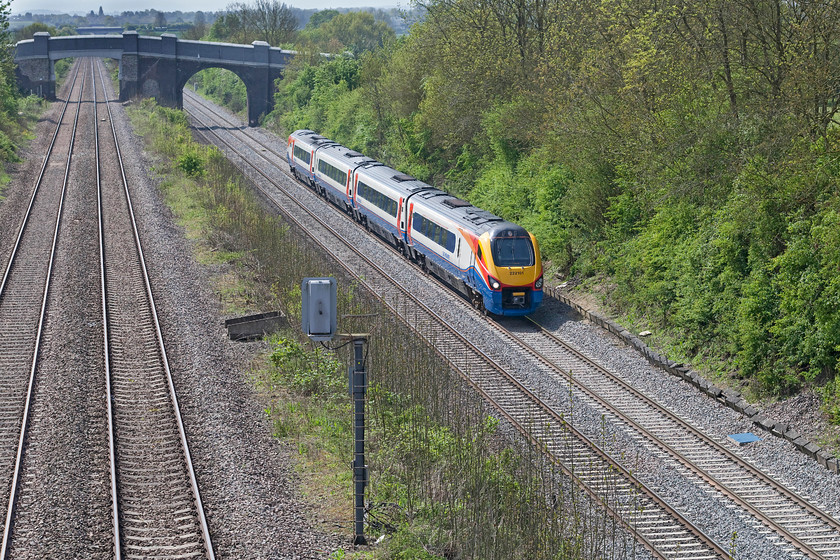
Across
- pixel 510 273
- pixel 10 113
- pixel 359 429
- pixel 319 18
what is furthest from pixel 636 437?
pixel 319 18

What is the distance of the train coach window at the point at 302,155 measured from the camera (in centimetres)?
4262

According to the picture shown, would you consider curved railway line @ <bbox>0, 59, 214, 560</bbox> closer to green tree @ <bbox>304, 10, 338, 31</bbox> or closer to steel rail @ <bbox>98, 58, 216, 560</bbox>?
steel rail @ <bbox>98, 58, 216, 560</bbox>

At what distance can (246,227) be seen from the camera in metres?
30.7

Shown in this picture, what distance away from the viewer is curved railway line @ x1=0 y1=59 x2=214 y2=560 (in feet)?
38.3

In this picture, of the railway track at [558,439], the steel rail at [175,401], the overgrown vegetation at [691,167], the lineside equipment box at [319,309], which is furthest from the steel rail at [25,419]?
the overgrown vegetation at [691,167]

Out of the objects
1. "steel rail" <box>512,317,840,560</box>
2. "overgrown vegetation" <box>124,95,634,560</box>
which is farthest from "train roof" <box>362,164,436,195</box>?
"steel rail" <box>512,317,840,560</box>

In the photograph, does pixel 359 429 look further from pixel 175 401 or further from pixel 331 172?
pixel 331 172

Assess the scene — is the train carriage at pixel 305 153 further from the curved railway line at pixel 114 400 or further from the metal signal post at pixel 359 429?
the metal signal post at pixel 359 429

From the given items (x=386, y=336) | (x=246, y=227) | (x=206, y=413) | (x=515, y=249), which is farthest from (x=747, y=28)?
(x=246, y=227)

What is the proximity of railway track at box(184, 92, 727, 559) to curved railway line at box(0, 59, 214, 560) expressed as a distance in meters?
5.54

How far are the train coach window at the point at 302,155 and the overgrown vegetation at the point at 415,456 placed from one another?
18.7m

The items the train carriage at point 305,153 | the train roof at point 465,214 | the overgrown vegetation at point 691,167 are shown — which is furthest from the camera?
the train carriage at point 305,153

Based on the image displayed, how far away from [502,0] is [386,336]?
20.7 m

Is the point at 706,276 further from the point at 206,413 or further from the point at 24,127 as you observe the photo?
the point at 24,127
